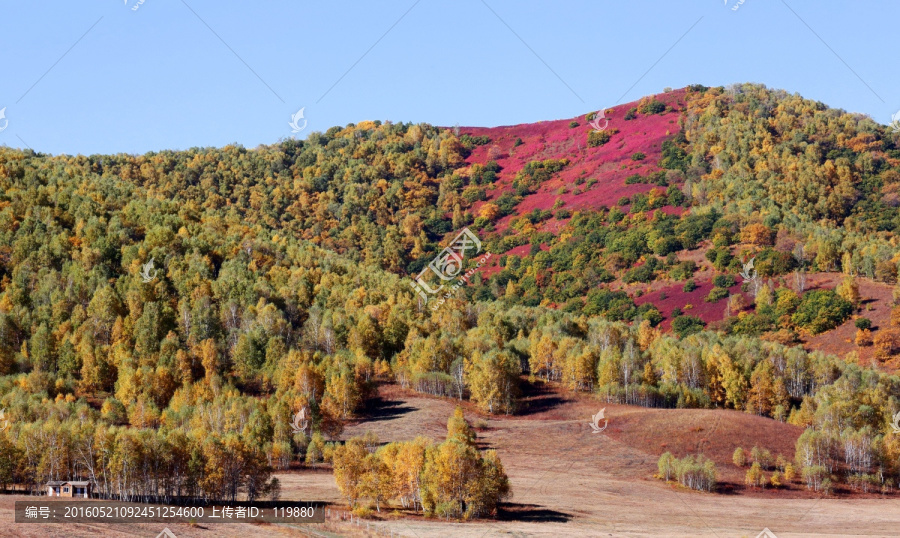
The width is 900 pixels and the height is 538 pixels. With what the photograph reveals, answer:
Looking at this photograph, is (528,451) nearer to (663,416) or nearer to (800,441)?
(663,416)

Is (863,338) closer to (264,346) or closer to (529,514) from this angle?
(264,346)

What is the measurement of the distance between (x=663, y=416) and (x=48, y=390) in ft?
224

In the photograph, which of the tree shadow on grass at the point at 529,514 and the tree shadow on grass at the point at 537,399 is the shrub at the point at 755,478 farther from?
the tree shadow on grass at the point at 537,399

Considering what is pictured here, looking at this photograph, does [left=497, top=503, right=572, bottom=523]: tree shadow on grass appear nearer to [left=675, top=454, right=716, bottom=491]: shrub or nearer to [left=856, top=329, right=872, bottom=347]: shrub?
[left=675, top=454, right=716, bottom=491]: shrub

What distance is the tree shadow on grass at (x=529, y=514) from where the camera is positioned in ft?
279

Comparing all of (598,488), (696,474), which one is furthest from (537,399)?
(598,488)

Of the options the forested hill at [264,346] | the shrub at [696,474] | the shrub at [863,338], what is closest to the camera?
the shrub at [696,474]

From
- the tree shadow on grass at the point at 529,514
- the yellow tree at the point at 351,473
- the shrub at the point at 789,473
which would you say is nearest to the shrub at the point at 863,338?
the shrub at the point at 789,473

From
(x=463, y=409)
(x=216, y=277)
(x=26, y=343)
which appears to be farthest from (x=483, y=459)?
(x=216, y=277)

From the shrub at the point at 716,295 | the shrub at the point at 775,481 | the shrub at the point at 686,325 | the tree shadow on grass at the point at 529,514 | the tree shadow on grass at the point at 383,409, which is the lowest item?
the tree shadow on grass at the point at 529,514

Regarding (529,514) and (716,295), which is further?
(716,295)

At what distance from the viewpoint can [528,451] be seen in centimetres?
11412

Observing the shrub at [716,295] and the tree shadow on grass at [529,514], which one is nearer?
the tree shadow on grass at [529,514]

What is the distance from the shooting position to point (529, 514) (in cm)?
8669
